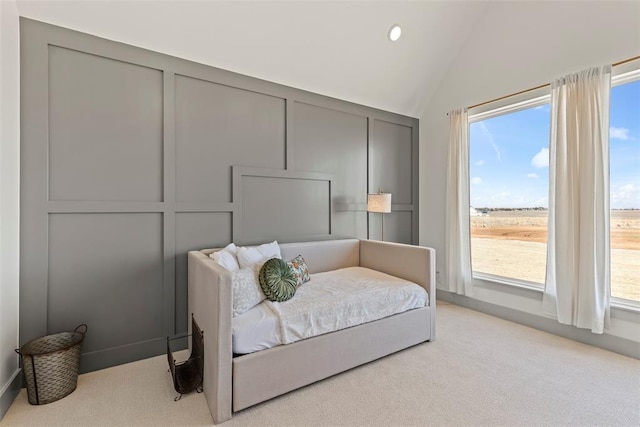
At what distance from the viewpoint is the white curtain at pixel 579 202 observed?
7.85 ft

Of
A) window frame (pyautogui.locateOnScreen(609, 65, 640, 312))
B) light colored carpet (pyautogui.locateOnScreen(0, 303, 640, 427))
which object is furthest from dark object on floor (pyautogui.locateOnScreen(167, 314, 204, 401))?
window frame (pyautogui.locateOnScreen(609, 65, 640, 312))

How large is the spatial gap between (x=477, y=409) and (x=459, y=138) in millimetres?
2785

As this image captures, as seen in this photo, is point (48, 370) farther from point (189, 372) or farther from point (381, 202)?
point (381, 202)

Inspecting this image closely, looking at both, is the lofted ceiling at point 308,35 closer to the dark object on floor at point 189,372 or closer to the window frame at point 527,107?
the window frame at point 527,107

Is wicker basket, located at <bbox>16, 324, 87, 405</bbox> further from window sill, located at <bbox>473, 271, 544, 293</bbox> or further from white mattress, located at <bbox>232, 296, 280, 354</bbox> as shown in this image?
window sill, located at <bbox>473, 271, 544, 293</bbox>

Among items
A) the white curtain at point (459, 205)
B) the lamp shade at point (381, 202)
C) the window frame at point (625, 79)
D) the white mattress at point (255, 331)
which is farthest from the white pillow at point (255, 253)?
the window frame at point (625, 79)

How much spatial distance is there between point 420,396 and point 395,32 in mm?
3209

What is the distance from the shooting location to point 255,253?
2.46m

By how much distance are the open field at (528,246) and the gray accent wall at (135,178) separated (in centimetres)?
211

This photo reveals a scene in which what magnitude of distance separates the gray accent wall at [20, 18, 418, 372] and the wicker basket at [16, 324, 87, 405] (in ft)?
0.54

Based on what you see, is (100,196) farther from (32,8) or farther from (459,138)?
(459,138)

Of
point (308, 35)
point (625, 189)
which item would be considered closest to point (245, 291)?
point (308, 35)

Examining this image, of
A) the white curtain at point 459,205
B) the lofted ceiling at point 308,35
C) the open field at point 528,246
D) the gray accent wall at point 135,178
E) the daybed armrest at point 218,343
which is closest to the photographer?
the daybed armrest at point 218,343

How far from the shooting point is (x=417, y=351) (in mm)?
2414
